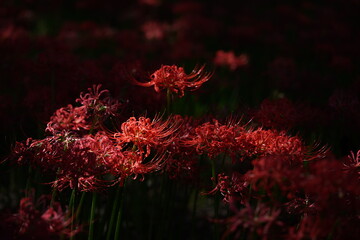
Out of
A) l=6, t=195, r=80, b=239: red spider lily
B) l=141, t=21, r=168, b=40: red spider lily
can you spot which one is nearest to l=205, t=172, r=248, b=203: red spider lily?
l=6, t=195, r=80, b=239: red spider lily

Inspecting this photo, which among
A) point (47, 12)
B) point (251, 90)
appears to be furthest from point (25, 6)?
point (251, 90)

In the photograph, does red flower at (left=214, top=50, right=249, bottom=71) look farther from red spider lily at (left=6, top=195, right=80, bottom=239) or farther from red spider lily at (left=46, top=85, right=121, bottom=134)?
red spider lily at (left=6, top=195, right=80, bottom=239)

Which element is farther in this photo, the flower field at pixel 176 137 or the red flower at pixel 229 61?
the red flower at pixel 229 61

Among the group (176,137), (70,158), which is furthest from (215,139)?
(70,158)

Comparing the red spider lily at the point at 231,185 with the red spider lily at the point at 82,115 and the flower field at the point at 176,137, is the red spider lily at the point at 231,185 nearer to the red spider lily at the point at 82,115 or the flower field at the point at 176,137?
the flower field at the point at 176,137

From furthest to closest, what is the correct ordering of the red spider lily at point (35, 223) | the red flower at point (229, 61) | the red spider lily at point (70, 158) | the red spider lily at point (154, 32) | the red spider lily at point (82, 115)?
the red spider lily at point (154, 32) < the red flower at point (229, 61) < the red spider lily at point (82, 115) < the red spider lily at point (70, 158) < the red spider lily at point (35, 223)

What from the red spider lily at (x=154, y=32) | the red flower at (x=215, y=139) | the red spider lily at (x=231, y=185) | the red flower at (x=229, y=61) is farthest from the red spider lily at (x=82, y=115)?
the red spider lily at (x=154, y=32)

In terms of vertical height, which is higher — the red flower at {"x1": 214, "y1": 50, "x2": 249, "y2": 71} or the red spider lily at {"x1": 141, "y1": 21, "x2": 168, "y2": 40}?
the red spider lily at {"x1": 141, "y1": 21, "x2": 168, "y2": 40}

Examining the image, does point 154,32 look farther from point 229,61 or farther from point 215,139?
point 215,139

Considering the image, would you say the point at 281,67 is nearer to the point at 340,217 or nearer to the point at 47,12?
the point at 340,217

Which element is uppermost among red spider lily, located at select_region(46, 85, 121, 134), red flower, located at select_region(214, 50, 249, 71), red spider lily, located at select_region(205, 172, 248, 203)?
red flower, located at select_region(214, 50, 249, 71)

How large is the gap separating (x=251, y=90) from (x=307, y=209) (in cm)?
219

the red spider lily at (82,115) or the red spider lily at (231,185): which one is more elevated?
the red spider lily at (82,115)

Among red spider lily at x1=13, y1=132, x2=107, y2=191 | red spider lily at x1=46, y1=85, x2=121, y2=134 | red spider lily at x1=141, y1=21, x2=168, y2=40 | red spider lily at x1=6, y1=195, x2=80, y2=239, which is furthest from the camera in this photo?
red spider lily at x1=141, y1=21, x2=168, y2=40
